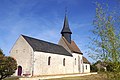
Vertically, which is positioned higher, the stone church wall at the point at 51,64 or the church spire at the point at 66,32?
the church spire at the point at 66,32

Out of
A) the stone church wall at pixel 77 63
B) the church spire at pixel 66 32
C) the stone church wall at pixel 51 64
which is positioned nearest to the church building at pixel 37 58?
the stone church wall at pixel 51 64

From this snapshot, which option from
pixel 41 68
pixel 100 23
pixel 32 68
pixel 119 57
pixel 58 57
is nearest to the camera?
pixel 119 57

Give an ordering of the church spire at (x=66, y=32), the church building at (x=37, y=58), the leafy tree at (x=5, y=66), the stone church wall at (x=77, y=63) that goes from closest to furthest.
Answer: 1. the leafy tree at (x=5, y=66)
2. the church building at (x=37, y=58)
3. the stone church wall at (x=77, y=63)
4. the church spire at (x=66, y=32)

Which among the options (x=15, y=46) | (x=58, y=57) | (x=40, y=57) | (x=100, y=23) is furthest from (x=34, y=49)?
(x=100, y=23)

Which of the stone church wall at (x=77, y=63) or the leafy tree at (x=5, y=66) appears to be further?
the stone church wall at (x=77, y=63)

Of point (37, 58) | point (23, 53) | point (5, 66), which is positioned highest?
point (23, 53)

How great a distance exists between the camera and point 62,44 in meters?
46.7

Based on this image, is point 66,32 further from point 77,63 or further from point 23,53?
point 23,53

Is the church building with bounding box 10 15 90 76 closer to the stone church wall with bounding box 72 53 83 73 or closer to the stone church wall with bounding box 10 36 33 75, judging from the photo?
the stone church wall with bounding box 10 36 33 75

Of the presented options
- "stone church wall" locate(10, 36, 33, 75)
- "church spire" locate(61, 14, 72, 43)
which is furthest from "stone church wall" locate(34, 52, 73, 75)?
"church spire" locate(61, 14, 72, 43)

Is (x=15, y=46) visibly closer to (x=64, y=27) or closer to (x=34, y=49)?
(x=34, y=49)

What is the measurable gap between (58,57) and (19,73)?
1048 centimetres

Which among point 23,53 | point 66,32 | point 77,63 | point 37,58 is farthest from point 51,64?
point 66,32

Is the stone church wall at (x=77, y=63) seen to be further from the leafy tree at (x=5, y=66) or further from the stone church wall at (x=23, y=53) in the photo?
the leafy tree at (x=5, y=66)
